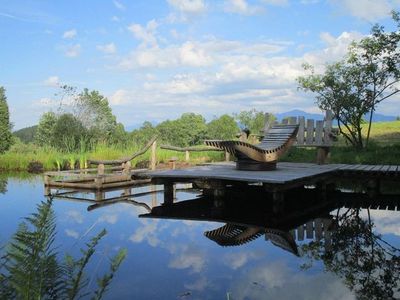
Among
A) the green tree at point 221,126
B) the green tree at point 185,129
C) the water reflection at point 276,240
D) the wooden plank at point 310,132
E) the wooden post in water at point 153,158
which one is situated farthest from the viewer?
the green tree at point 185,129

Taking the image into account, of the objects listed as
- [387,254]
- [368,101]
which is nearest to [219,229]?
[387,254]

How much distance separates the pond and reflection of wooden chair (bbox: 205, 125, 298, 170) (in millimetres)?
765

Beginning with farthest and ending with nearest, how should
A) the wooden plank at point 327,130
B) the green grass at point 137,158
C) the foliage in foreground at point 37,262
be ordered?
the green grass at point 137,158 < the wooden plank at point 327,130 < the foliage in foreground at point 37,262

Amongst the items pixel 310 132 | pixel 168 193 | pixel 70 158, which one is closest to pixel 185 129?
pixel 70 158

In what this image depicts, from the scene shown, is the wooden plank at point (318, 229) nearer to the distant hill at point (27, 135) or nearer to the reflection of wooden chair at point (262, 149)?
the reflection of wooden chair at point (262, 149)

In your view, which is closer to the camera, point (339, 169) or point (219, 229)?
point (219, 229)

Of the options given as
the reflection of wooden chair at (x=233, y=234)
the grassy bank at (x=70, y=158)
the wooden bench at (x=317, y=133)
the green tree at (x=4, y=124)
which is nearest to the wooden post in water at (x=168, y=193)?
the reflection of wooden chair at (x=233, y=234)

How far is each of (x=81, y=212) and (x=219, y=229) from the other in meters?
2.58

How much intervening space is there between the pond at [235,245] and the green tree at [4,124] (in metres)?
17.0

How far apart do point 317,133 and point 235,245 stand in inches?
207

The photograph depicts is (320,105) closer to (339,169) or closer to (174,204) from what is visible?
(339,169)

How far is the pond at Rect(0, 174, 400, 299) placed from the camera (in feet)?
13.2

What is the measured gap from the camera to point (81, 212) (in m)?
7.59

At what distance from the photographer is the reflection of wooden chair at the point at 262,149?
8.20 metres
